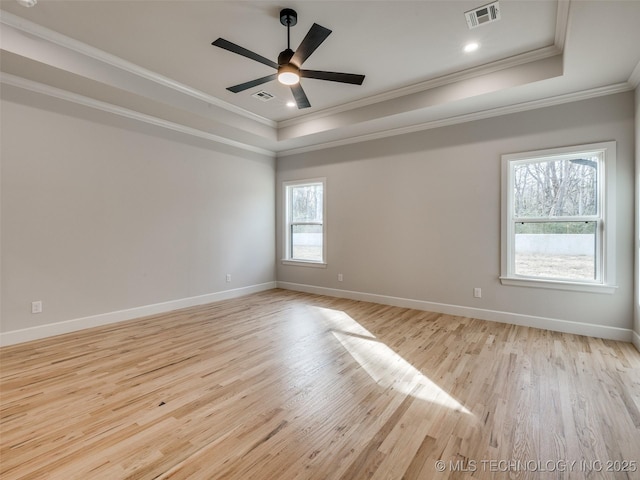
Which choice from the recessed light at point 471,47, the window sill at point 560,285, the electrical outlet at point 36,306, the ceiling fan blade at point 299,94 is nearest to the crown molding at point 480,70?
the recessed light at point 471,47

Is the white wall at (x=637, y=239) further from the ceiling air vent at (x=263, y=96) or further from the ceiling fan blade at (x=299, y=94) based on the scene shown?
the ceiling air vent at (x=263, y=96)

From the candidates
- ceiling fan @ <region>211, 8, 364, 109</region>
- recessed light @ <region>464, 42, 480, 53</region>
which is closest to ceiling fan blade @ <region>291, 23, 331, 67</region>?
ceiling fan @ <region>211, 8, 364, 109</region>

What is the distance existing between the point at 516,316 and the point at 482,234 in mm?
1157

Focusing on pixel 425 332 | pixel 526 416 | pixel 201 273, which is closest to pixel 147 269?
pixel 201 273

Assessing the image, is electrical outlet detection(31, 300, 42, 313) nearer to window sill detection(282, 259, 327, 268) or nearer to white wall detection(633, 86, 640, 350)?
window sill detection(282, 259, 327, 268)

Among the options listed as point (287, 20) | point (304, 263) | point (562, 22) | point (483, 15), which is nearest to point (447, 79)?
point (483, 15)

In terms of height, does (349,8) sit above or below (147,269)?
above

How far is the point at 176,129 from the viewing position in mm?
4699

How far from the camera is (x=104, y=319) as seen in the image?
3941 millimetres

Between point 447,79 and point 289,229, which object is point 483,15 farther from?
point 289,229

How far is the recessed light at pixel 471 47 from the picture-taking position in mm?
3102

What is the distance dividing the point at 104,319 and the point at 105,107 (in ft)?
8.95

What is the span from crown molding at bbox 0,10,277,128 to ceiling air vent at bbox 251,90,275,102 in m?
0.52

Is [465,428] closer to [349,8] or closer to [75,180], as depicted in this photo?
[349,8]
